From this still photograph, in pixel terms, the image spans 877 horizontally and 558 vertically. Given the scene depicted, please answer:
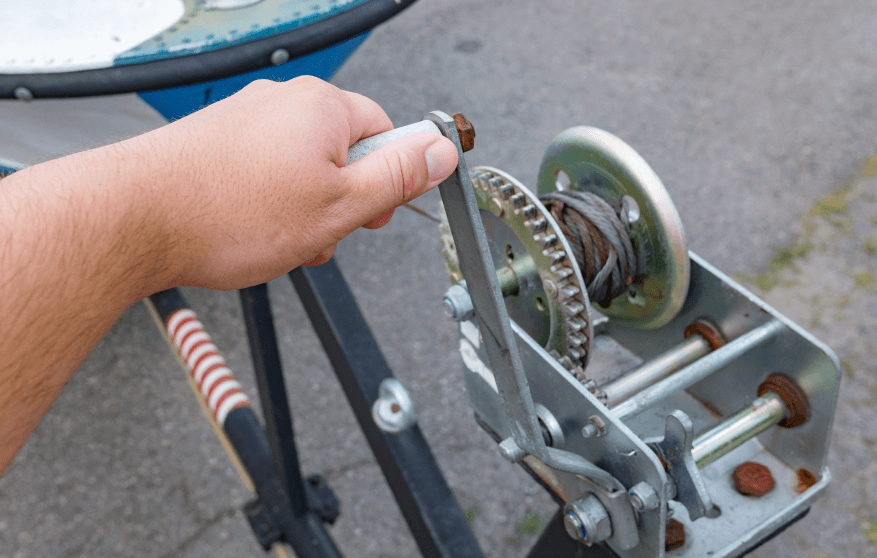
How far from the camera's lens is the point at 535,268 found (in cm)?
90

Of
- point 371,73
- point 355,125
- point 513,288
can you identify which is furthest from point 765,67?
point 355,125

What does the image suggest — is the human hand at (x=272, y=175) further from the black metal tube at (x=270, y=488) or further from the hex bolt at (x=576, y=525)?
the black metal tube at (x=270, y=488)

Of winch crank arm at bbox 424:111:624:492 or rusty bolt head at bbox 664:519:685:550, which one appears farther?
rusty bolt head at bbox 664:519:685:550

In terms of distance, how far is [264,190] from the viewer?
635mm

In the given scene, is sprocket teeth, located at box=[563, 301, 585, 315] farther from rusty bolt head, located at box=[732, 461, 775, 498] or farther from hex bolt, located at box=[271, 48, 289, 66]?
hex bolt, located at box=[271, 48, 289, 66]

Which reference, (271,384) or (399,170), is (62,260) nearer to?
(399,170)

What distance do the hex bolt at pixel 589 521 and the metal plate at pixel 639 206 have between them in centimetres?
31

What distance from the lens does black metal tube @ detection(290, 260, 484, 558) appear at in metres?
1.26

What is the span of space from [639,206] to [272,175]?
526 millimetres

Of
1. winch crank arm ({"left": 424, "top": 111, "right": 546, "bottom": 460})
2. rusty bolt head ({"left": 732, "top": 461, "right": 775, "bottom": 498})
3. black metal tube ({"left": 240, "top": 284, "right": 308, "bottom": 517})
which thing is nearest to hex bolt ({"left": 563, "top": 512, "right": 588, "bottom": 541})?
winch crank arm ({"left": 424, "top": 111, "right": 546, "bottom": 460})

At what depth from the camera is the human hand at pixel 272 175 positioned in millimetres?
626

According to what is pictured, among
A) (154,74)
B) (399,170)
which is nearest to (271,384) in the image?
(154,74)

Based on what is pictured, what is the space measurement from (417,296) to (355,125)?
191 cm

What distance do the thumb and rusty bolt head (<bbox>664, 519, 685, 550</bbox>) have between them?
494mm
